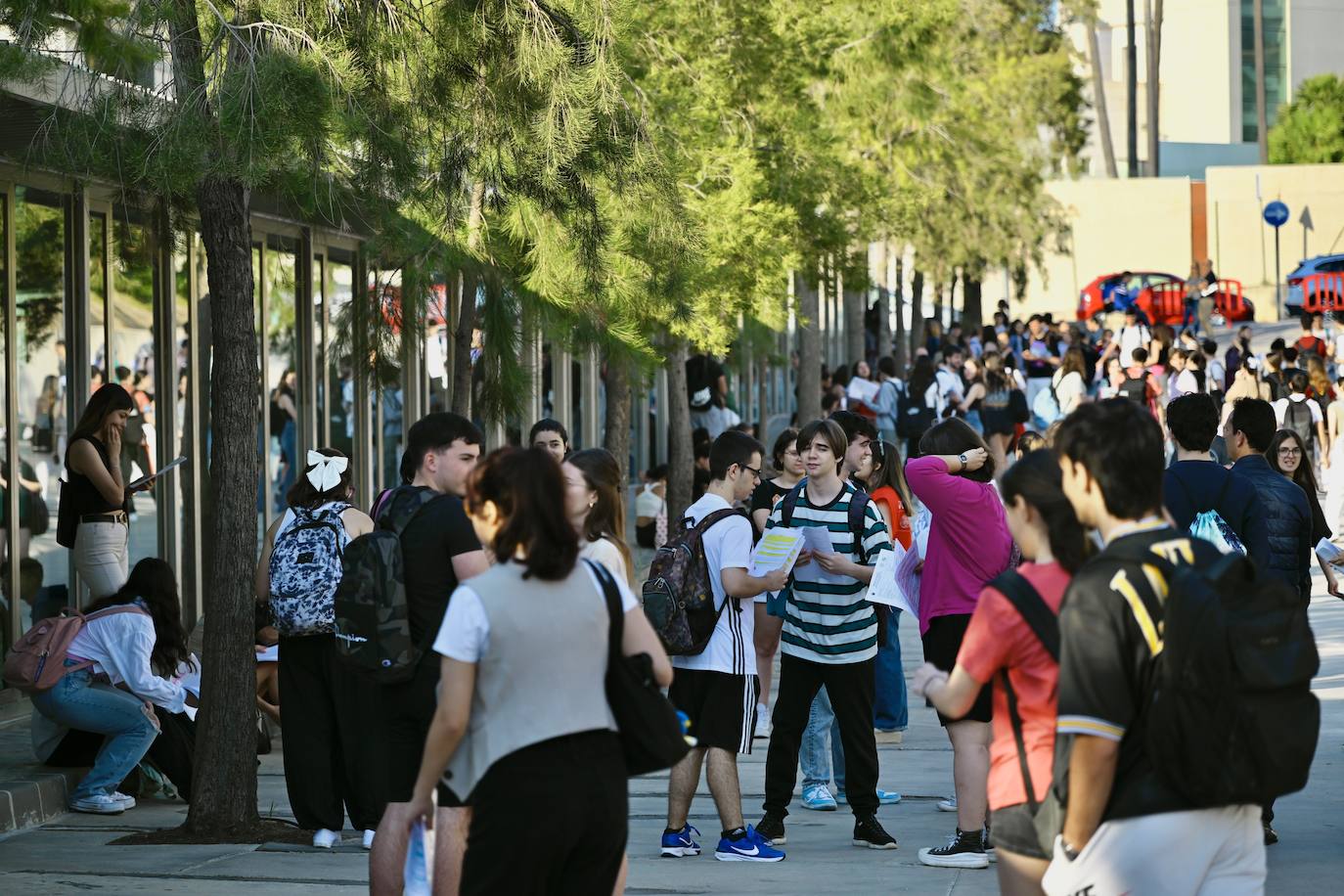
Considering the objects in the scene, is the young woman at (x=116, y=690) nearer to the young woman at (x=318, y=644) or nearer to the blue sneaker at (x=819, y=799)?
the young woman at (x=318, y=644)

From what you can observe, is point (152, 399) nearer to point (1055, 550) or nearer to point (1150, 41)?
point (1055, 550)

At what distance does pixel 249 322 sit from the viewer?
27.1 ft

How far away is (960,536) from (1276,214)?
57542 millimetres

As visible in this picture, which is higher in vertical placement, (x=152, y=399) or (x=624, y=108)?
(x=624, y=108)

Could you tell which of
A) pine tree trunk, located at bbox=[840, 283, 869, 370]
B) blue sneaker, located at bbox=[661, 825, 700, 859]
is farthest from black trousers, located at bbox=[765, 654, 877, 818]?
pine tree trunk, located at bbox=[840, 283, 869, 370]

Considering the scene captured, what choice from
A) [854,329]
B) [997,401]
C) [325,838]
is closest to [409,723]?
[325,838]

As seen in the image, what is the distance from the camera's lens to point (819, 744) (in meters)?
9.03

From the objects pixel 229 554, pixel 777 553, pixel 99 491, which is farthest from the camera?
pixel 99 491

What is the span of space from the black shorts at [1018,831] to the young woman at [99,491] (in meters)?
Answer: 7.11

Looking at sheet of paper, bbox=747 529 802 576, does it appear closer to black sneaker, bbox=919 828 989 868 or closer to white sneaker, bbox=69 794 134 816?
black sneaker, bbox=919 828 989 868

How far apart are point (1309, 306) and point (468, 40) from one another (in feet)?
141

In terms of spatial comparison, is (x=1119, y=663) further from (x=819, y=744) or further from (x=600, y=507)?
(x=819, y=744)

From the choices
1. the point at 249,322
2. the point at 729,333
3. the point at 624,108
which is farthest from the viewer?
the point at 729,333

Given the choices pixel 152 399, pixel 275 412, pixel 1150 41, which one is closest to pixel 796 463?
pixel 152 399
